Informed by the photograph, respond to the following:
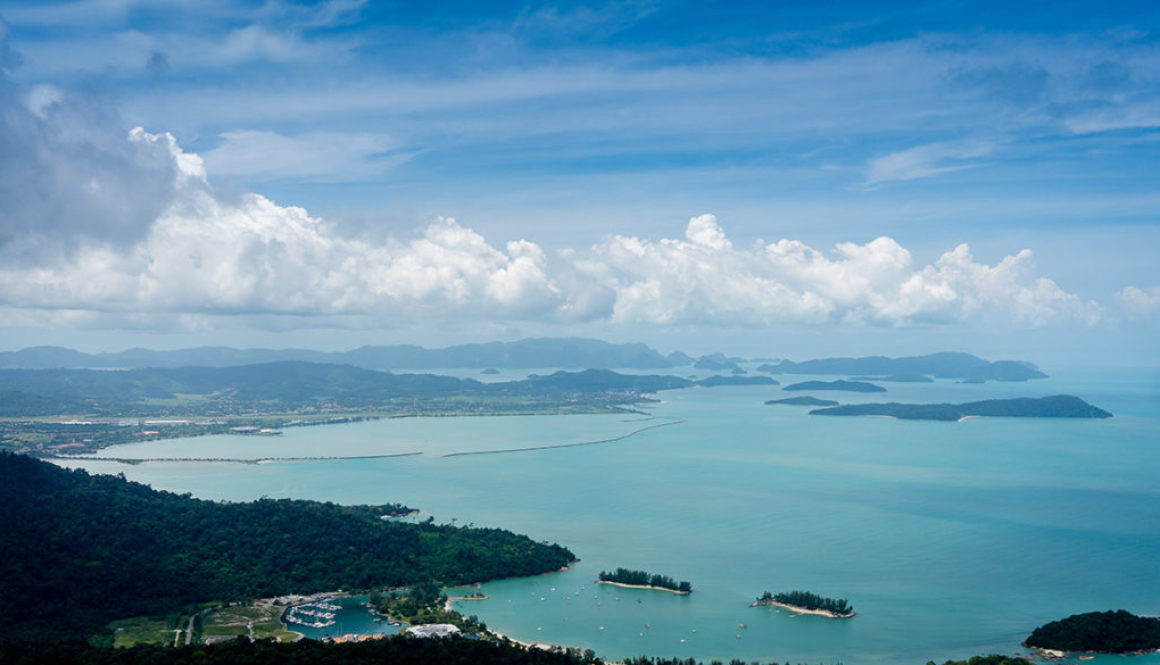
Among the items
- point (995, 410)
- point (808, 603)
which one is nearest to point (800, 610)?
point (808, 603)

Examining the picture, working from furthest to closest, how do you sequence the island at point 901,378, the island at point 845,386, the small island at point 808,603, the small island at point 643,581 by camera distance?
the island at point 901,378
the island at point 845,386
the small island at point 643,581
the small island at point 808,603

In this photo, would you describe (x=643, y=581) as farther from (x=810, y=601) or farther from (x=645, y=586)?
(x=810, y=601)

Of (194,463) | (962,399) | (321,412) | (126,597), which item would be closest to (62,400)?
(321,412)

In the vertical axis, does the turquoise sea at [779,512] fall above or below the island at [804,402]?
below

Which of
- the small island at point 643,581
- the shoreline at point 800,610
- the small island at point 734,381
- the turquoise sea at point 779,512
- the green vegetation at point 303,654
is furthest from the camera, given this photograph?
the small island at point 734,381

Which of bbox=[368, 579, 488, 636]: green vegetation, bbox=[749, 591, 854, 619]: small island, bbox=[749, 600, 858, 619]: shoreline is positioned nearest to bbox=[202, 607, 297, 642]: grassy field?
bbox=[368, 579, 488, 636]: green vegetation

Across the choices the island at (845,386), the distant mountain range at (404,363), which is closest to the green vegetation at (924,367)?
the distant mountain range at (404,363)

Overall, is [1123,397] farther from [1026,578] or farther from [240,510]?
[240,510]

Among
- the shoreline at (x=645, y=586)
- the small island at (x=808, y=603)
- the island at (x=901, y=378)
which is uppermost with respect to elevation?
the island at (x=901, y=378)

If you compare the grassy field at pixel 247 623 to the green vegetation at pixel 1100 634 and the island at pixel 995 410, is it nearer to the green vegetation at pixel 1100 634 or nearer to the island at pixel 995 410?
the green vegetation at pixel 1100 634

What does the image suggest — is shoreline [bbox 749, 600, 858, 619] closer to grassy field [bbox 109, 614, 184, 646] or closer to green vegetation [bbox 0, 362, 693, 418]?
grassy field [bbox 109, 614, 184, 646]
